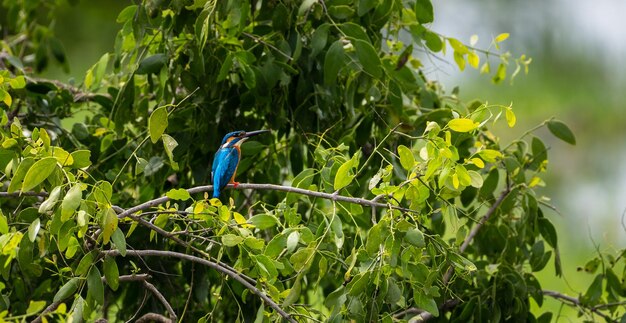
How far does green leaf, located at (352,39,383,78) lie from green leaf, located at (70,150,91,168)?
73 cm

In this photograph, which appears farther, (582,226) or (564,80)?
(564,80)

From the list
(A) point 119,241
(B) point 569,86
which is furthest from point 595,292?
(B) point 569,86

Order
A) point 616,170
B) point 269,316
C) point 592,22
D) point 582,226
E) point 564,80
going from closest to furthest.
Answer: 1. point 269,316
2. point 582,226
3. point 616,170
4. point 564,80
5. point 592,22

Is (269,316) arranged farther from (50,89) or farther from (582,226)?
(582,226)

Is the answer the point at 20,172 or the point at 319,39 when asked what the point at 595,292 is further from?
the point at 20,172

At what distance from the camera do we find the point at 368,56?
2.20 meters

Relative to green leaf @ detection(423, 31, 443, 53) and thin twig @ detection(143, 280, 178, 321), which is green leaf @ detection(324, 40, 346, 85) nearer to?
green leaf @ detection(423, 31, 443, 53)

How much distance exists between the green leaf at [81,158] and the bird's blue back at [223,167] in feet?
1.70

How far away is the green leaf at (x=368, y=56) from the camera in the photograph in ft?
7.18

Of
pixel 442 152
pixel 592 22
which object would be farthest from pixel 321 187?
pixel 592 22

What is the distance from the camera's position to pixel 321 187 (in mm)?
2162

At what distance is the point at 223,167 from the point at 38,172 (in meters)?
0.65

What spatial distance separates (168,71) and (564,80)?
5.70m

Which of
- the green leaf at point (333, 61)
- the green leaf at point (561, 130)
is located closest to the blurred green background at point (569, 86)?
the green leaf at point (561, 130)
